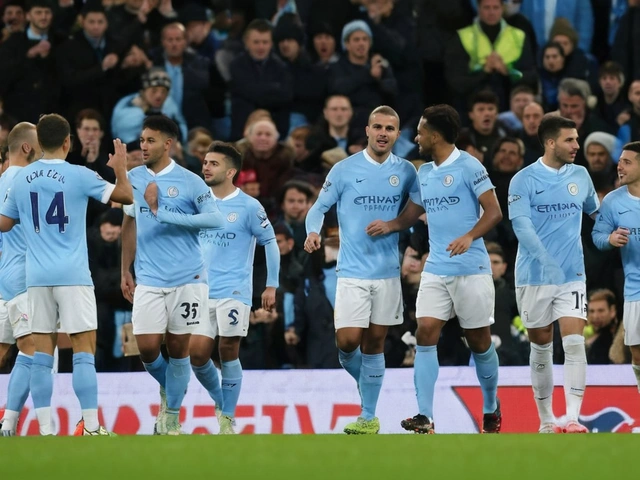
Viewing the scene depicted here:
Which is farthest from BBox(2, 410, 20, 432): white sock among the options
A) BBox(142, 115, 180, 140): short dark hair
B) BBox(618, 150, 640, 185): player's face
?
BBox(618, 150, 640, 185): player's face

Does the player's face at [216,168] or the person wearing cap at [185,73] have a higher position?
the person wearing cap at [185,73]

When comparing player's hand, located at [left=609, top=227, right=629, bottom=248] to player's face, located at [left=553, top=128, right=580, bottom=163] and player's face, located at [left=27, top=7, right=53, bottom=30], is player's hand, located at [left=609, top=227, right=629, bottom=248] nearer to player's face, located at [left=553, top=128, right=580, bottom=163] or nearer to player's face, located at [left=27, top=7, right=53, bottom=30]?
player's face, located at [left=553, top=128, right=580, bottom=163]

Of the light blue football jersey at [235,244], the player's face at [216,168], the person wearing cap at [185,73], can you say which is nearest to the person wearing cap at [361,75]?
the person wearing cap at [185,73]

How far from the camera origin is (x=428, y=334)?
34.6 ft

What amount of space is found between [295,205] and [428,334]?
13.5 feet

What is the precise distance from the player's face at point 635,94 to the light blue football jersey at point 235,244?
230 inches

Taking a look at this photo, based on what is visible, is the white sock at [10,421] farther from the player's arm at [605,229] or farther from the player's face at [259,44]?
the player's face at [259,44]

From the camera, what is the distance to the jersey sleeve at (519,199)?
10.8 m

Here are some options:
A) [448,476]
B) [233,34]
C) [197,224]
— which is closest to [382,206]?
[197,224]

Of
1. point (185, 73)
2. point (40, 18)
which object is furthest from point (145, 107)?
point (40, 18)

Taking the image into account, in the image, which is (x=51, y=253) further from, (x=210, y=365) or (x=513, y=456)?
(x=513, y=456)

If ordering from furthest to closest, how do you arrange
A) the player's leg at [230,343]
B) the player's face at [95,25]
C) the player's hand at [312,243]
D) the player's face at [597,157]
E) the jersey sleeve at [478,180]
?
1. the player's face at [95,25]
2. the player's face at [597,157]
3. the player's leg at [230,343]
4. the jersey sleeve at [478,180]
5. the player's hand at [312,243]

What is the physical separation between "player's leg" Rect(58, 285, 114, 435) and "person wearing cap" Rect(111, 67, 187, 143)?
20.1 feet

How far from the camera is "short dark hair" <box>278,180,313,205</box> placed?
14.4 metres
